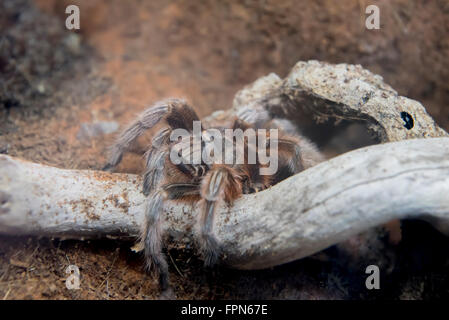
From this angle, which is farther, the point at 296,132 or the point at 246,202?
the point at 296,132

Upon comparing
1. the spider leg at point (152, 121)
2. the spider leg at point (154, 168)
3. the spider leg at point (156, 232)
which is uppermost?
the spider leg at point (152, 121)

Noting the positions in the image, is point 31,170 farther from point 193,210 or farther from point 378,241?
point 378,241

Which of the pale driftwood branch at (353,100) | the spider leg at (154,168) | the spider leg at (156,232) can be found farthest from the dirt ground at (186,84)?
the spider leg at (154,168)

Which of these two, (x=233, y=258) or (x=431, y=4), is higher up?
(x=431, y=4)

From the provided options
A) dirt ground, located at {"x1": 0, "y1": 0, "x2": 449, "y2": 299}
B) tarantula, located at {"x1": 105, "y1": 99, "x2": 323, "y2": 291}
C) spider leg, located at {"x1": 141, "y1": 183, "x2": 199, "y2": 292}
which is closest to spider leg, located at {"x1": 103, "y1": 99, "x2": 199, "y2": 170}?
tarantula, located at {"x1": 105, "y1": 99, "x2": 323, "y2": 291}

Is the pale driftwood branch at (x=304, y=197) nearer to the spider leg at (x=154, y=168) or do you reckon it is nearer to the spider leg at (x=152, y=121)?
the spider leg at (x=154, y=168)

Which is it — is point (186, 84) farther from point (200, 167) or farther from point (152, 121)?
point (200, 167)
